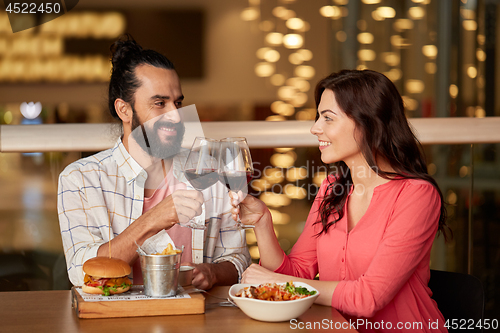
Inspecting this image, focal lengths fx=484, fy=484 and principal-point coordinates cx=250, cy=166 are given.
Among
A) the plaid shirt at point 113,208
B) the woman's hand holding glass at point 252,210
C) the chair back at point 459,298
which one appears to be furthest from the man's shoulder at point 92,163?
the chair back at point 459,298

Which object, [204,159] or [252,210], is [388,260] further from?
[204,159]

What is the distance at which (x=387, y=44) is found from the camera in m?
3.12

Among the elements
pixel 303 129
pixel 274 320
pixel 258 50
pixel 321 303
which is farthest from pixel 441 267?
pixel 274 320

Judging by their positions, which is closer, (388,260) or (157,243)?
(388,260)

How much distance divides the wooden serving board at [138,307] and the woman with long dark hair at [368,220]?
272 millimetres

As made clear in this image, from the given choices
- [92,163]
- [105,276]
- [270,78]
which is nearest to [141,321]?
[105,276]

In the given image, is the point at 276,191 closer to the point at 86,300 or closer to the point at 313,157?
the point at 313,157

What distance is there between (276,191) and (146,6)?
1401 millimetres

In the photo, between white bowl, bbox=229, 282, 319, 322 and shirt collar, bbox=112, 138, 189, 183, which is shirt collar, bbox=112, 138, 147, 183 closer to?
shirt collar, bbox=112, 138, 189, 183

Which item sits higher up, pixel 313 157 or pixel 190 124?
pixel 190 124

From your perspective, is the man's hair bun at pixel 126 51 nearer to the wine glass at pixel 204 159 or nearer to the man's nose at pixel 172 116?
the man's nose at pixel 172 116

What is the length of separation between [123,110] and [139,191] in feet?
1.52

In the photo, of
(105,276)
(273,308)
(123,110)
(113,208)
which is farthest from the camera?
(123,110)

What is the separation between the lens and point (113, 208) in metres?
1.99
